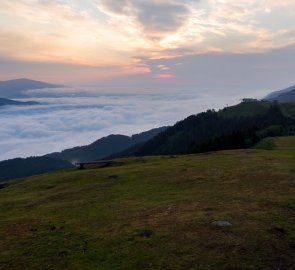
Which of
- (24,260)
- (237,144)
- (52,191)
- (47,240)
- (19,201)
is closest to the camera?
(24,260)

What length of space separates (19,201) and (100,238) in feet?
80.3

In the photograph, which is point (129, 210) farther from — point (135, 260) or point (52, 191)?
point (52, 191)

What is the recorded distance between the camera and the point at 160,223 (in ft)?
97.8

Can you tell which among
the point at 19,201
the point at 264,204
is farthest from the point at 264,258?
the point at 19,201

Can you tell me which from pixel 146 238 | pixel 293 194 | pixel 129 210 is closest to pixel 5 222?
pixel 129 210

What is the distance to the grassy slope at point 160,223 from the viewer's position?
23.0 meters

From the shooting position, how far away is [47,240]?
93.3 ft

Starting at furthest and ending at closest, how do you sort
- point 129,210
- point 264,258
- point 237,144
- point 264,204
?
point 237,144
point 129,210
point 264,204
point 264,258

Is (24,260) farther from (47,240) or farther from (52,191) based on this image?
(52,191)

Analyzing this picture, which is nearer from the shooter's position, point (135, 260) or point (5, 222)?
point (135, 260)

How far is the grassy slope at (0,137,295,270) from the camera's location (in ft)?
75.6

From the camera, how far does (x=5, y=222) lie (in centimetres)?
3641

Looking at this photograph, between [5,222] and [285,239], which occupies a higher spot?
[5,222]

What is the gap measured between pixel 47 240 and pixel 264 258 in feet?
55.2
